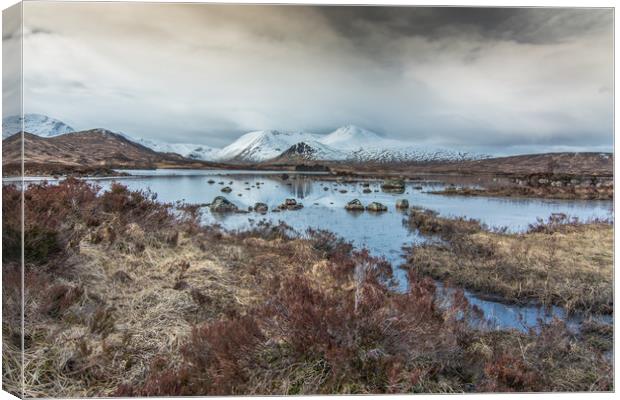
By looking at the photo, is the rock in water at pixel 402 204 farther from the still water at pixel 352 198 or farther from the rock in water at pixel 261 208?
the rock in water at pixel 261 208

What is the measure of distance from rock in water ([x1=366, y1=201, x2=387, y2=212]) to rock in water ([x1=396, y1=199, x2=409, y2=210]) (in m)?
0.13

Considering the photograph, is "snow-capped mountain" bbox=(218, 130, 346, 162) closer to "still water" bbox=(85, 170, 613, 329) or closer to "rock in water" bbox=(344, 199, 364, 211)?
"still water" bbox=(85, 170, 613, 329)

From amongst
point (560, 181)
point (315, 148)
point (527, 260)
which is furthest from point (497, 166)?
point (315, 148)

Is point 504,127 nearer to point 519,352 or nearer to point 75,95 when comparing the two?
point 519,352

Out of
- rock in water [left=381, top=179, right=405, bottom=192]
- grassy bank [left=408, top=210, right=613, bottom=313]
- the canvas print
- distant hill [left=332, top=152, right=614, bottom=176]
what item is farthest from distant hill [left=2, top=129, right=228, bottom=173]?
grassy bank [left=408, top=210, right=613, bottom=313]

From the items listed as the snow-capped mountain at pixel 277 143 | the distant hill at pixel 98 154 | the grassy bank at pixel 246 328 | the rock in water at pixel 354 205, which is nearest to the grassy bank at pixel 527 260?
the grassy bank at pixel 246 328

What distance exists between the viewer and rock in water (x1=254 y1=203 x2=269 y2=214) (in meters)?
4.42

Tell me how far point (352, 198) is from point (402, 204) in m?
0.50

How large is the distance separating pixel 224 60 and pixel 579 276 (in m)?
3.98

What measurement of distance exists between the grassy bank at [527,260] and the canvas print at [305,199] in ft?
0.07

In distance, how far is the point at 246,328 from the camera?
368 centimetres

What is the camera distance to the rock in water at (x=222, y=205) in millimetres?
4508

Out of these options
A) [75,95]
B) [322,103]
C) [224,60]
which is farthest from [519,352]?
[75,95]

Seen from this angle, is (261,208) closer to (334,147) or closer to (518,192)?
(334,147)
